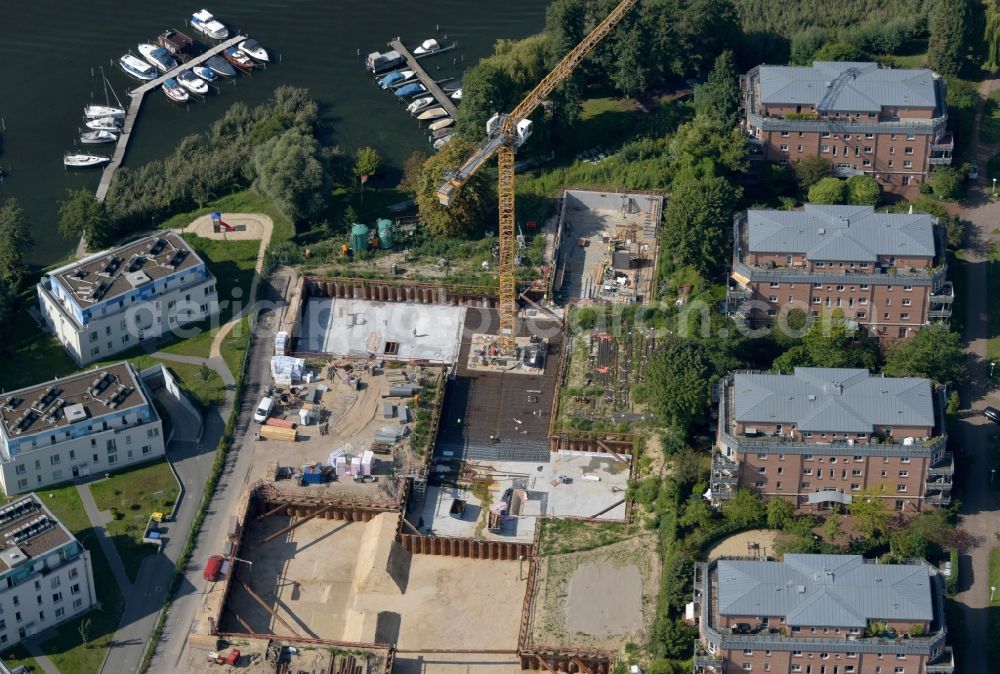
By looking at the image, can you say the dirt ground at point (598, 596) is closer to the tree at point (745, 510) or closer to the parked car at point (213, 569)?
the tree at point (745, 510)

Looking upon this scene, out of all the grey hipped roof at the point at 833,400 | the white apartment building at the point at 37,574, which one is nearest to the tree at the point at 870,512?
the grey hipped roof at the point at 833,400

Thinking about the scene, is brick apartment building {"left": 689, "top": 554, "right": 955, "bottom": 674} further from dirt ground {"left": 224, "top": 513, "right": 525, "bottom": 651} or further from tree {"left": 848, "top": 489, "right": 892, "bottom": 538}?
dirt ground {"left": 224, "top": 513, "right": 525, "bottom": 651}

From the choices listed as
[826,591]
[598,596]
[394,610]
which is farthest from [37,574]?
[826,591]

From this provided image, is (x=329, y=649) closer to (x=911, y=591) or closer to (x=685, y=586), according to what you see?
(x=685, y=586)

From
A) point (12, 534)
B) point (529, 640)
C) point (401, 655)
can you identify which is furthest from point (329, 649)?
point (12, 534)

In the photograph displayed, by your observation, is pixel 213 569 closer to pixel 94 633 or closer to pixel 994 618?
pixel 94 633

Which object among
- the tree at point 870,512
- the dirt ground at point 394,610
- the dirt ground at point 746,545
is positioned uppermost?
the tree at point 870,512

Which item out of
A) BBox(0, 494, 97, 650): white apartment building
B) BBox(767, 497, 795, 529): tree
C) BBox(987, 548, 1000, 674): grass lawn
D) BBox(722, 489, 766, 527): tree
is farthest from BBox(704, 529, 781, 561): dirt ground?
BBox(0, 494, 97, 650): white apartment building
